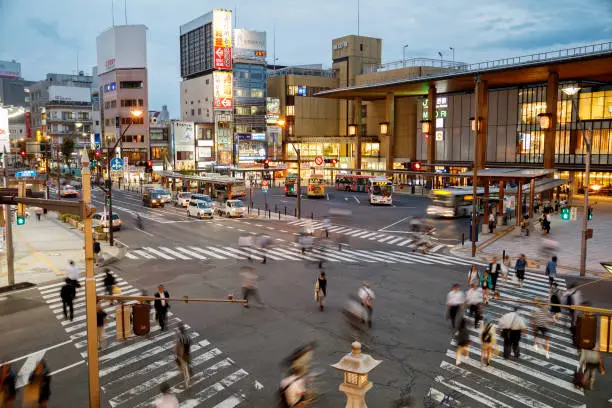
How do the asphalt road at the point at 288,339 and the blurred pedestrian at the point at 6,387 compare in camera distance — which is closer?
the blurred pedestrian at the point at 6,387

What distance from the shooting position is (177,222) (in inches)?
1876

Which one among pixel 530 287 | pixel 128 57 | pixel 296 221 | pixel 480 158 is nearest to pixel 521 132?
pixel 480 158

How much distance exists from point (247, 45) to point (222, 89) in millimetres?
12764

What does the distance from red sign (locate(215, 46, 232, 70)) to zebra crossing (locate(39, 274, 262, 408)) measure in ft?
312

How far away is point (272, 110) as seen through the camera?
359 ft

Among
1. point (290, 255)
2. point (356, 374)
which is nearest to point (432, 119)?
point (290, 255)

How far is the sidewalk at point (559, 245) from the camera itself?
1119 inches

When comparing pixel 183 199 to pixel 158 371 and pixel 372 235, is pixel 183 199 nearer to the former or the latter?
pixel 372 235

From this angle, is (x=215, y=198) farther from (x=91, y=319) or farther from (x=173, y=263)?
(x=91, y=319)

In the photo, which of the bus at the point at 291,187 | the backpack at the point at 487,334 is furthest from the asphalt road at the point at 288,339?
the bus at the point at 291,187

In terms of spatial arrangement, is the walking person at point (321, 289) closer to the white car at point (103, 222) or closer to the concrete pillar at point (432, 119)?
the white car at point (103, 222)

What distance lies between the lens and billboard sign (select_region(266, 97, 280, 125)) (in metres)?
108

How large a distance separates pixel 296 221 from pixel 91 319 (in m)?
37.5

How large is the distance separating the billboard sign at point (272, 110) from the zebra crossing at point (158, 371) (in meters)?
92.9
